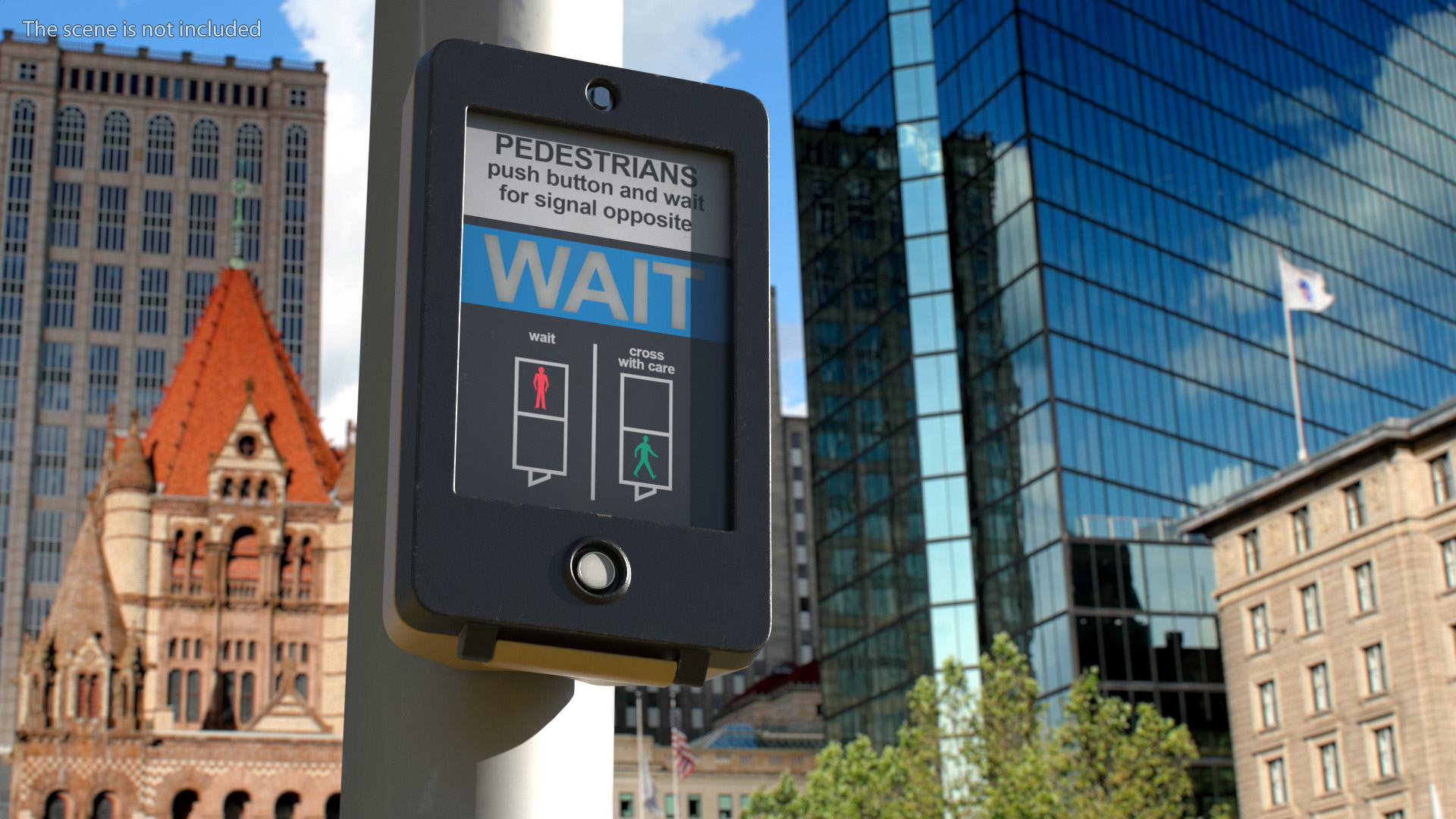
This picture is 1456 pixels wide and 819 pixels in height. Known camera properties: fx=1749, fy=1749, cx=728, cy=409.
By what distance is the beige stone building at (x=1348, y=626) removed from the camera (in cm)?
5938

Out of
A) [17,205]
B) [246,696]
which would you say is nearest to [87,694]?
[246,696]

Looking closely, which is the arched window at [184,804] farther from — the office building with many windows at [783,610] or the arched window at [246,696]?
the office building with many windows at [783,610]

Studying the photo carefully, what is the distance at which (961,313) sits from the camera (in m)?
83.8

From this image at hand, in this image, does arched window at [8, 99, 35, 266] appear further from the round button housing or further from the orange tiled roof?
the round button housing

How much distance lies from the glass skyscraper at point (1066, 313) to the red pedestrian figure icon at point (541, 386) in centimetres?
7275

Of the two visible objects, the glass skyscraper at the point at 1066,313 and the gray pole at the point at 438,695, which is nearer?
the gray pole at the point at 438,695

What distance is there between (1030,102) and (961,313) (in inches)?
410

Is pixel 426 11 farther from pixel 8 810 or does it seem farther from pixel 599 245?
pixel 8 810

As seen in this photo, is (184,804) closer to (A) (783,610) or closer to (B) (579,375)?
(A) (783,610)

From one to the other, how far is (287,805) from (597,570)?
90.0 meters

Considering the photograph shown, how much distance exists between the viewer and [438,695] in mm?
2100

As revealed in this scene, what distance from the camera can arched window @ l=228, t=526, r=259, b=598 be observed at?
92375 mm

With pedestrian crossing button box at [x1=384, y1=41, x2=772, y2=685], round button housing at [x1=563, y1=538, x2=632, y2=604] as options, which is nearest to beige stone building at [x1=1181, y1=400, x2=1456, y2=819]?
pedestrian crossing button box at [x1=384, y1=41, x2=772, y2=685]

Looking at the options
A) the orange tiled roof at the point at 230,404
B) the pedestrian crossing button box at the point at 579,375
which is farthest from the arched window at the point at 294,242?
the pedestrian crossing button box at the point at 579,375
